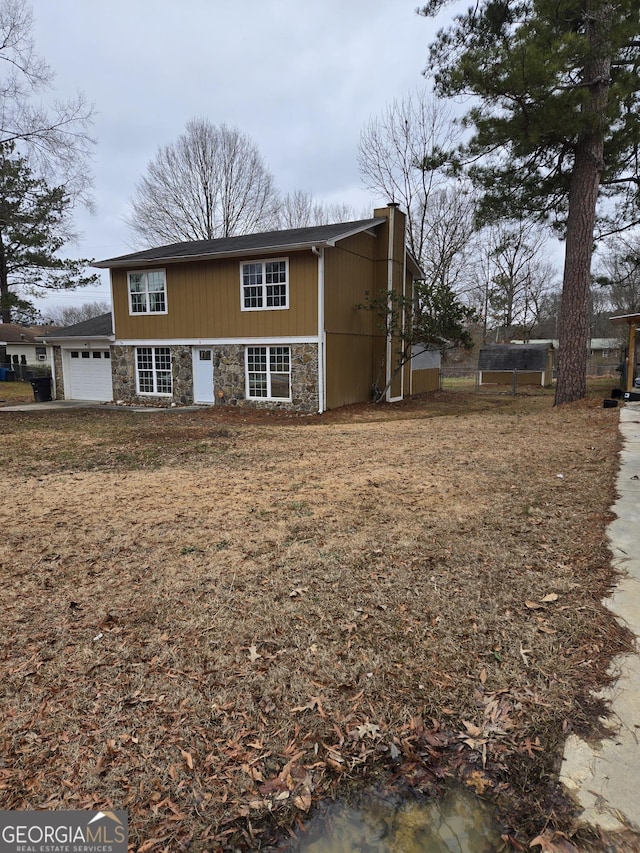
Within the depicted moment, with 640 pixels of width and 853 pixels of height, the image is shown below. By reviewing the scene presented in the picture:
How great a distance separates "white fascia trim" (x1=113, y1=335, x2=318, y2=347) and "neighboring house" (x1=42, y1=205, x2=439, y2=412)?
0.11 feet

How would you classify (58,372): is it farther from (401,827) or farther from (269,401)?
(401,827)

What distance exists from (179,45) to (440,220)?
18409 millimetres

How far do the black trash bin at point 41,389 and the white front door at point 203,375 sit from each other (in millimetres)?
6288

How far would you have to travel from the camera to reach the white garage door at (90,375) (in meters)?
17.8

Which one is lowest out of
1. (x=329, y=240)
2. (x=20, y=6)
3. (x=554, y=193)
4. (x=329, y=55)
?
(x=329, y=240)

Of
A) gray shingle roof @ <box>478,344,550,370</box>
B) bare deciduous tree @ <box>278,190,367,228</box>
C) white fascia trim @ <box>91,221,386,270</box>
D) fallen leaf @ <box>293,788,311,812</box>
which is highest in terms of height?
bare deciduous tree @ <box>278,190,367,228</box>

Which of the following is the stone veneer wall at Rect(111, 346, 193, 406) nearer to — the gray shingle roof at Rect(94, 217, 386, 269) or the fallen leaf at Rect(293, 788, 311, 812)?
the gray shingle roof at Rect(94, 217, 386, 269)

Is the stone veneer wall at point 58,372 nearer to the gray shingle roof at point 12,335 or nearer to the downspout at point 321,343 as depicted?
the downspout at point 321,343

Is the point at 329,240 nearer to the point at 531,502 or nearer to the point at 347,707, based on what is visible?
the point at 531,502

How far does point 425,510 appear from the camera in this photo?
4.57 metres

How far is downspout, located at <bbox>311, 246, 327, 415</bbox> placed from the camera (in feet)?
43.5

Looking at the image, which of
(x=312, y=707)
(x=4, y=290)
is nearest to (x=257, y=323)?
(x=312, y=707)

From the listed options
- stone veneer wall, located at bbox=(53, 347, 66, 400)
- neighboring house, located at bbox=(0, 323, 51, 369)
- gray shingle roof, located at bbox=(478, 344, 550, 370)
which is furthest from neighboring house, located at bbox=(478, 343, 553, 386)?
neighboring house, located at bbox=(0, 323, 51, 369)

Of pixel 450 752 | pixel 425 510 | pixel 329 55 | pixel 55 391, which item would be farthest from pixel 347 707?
pixel 55 391
